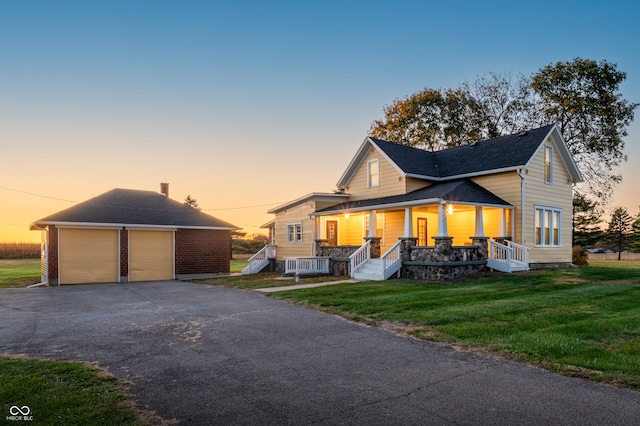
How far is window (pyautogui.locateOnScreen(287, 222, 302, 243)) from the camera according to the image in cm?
2644

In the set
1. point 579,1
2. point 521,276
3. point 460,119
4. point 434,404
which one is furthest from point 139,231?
point 460,119

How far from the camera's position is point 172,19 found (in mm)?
17500

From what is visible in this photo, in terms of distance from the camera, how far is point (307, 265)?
21969 mm

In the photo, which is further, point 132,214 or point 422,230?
point 422,230

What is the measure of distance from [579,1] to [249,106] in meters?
16.9

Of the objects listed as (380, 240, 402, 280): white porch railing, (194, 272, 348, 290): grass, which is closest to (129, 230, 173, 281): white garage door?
(194, 272, 348, 290): grass

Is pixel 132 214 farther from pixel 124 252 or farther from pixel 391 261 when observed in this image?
pixel 391 261

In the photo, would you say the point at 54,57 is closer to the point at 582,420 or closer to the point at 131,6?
the point at 131,6

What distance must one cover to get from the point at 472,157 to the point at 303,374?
20629 mm

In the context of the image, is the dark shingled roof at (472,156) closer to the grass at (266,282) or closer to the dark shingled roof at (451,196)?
the dark shingled roof at (451,196)

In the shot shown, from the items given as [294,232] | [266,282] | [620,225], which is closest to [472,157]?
[294,232]

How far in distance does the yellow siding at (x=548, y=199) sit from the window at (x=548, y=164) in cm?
26

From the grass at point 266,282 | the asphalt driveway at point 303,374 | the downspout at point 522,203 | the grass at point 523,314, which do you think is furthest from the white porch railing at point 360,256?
the asphalt driveway at point 303,374

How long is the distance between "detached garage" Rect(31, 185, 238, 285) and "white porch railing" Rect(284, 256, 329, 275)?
5.03 meters
